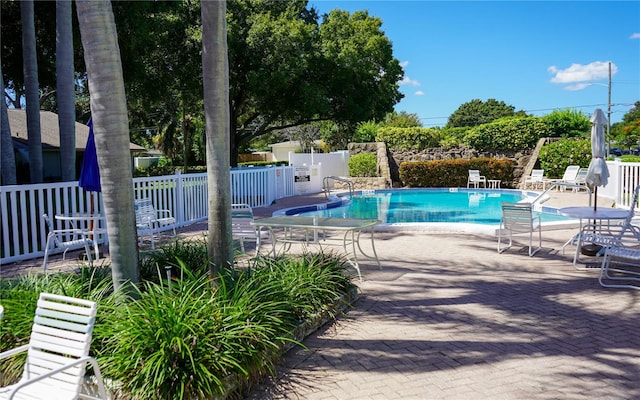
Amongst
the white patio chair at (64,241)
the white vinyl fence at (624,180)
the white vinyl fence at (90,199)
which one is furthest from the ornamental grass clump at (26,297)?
the white vinyl fence at (624,180)

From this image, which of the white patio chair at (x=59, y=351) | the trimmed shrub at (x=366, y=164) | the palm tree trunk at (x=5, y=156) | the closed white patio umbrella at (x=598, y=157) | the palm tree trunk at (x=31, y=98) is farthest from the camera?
the trimmed shrub at (x=366, y=164)

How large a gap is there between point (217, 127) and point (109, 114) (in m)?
1.17

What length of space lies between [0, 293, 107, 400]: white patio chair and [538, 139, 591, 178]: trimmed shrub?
21.1 m

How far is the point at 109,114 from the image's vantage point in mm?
4051

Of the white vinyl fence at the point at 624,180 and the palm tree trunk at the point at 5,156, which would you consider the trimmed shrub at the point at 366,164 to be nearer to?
the white vinyl fence at the point at 624,180

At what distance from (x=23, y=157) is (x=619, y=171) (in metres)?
18.3

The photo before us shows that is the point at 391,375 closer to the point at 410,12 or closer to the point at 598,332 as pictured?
the point at 598,332

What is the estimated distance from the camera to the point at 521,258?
7.96 m

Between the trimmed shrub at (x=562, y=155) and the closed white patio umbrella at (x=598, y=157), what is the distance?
13298 millimetres

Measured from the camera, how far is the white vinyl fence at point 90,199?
786 centimetres

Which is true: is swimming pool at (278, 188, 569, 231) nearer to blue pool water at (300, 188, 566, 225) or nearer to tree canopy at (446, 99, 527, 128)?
blue pool water at (300, 188, 566, 225)

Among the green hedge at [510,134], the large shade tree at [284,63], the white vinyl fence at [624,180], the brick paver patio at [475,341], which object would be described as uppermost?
the large shade tree at [284,63]

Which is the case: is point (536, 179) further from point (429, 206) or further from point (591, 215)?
point (591, 215)

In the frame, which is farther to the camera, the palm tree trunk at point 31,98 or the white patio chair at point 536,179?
the white patio chair at point 536,179
